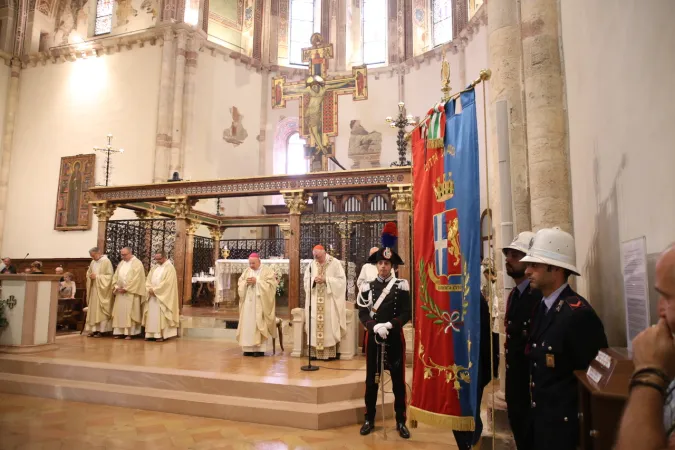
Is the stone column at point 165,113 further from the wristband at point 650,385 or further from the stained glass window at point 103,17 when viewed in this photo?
the wristband at point 650,385

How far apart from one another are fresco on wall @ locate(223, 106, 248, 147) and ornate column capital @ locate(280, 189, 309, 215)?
359 inches

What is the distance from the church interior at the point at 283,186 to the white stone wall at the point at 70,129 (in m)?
0.08

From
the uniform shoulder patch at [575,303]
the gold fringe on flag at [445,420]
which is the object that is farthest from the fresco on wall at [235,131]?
the uniform shoulder patch at [575,303]

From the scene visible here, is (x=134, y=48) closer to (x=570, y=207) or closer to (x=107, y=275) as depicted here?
(x=107, y=275)

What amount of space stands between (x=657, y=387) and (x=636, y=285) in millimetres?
1423

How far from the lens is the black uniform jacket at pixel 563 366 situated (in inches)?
87.9

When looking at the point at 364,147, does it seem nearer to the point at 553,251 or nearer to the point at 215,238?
the point at 215,238

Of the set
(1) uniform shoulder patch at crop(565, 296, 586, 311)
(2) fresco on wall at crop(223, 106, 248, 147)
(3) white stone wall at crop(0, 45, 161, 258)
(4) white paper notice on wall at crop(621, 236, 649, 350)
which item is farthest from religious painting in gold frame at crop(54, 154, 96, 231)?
(4) white paper notice on wall at crop(621, 236, 649, 350)

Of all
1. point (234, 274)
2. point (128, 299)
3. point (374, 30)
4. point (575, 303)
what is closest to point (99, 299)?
point (128, 299)

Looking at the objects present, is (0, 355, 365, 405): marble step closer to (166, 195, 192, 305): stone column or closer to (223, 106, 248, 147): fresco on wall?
(166, 195, 192, 305): stone column

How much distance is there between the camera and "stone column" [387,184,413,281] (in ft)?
26.2

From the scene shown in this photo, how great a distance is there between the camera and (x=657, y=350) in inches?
47.5

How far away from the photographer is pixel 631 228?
2.60 metres

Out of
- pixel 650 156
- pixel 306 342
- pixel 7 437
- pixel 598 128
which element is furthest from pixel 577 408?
pixel 306 342
